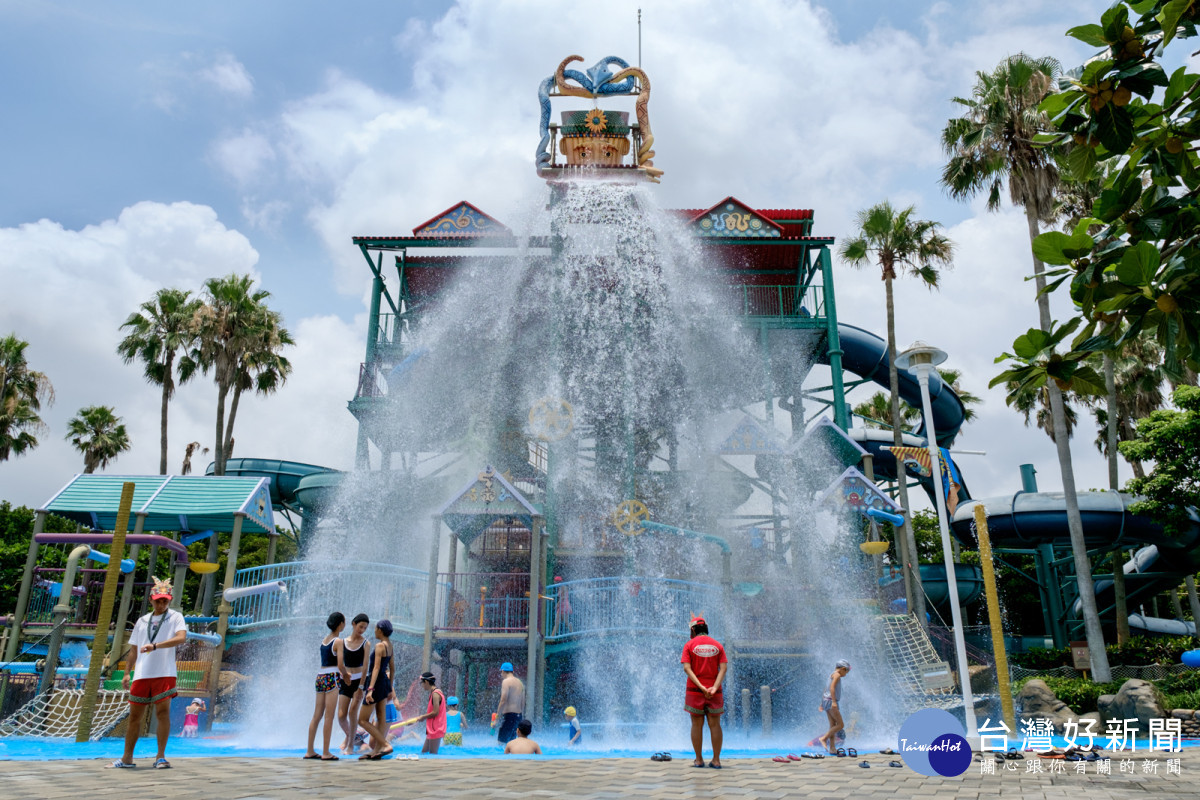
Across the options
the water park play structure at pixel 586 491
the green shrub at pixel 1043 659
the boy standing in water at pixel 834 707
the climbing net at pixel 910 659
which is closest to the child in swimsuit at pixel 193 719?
the water park play structure at pixel 586 491

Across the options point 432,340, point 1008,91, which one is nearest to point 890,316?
point 1008,91

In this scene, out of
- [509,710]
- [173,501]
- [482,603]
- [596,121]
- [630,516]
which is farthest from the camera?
[596,121]

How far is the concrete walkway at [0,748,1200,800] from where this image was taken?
4.46m

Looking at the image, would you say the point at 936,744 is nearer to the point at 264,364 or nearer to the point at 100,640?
the point at 100,640

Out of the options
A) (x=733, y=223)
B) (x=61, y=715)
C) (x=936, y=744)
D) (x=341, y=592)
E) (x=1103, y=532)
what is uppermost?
(x=733, y=223)

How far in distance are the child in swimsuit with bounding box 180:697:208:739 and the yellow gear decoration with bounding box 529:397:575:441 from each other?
31.7ft

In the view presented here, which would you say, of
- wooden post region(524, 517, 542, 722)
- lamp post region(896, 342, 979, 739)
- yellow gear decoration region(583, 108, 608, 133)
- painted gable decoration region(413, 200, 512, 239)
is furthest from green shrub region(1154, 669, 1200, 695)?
yellow gear decoration region(583, 108, 608, 133)

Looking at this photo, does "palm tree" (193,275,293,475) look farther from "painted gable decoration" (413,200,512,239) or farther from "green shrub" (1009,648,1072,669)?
"green shrub" (1009,648,1072,669)

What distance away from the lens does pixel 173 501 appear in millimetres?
15102

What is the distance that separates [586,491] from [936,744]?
14398 mm

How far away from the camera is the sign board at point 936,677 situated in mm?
12258

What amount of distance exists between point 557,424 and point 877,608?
908 centimetres

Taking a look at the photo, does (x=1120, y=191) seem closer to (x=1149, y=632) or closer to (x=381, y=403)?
(x=381, y=403)

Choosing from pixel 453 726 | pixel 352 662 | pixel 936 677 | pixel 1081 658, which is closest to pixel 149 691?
pixel 352 662
